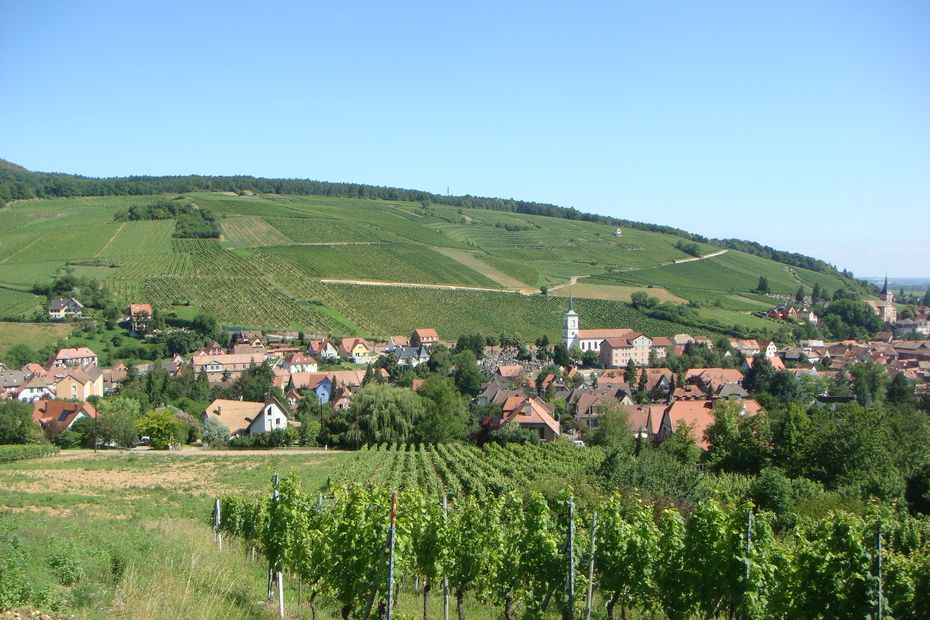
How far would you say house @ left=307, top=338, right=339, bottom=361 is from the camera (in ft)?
246

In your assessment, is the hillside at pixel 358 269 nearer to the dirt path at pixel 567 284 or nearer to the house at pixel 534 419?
the dirt path at pixel 567 284

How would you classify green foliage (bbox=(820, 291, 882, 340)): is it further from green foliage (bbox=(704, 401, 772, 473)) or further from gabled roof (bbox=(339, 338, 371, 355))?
green foliage (bbox=(704, 401, 772, 473))

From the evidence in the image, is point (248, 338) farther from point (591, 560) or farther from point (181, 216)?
point (591, 560)

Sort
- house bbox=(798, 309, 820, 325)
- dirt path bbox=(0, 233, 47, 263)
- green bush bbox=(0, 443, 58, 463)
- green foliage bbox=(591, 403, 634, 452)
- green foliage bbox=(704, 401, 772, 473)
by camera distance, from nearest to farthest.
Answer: green foliage bbox=(704, 401, 772, 473) < green bush bbox=(0, 443, 58, 463) < green foliage bbox=(591, 403, 634, 452) < dirt path bbox=(0, 233, 47, 263) < house bbox=(798, 309, 820, 325)

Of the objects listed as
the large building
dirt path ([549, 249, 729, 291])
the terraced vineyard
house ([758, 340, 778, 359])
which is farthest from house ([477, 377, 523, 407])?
dirt path ([549, 249, 729, 291])

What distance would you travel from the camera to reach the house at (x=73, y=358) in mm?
66750

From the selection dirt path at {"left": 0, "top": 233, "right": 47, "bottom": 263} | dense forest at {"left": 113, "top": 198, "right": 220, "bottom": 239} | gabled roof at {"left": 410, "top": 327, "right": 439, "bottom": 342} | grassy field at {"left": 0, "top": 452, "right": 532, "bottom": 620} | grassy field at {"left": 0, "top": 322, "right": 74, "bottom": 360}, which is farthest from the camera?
dense forest at {"left": 113, "top": 198, "right": 220, "bottom": 239}

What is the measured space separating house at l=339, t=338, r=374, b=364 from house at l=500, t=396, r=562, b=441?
28.0 m

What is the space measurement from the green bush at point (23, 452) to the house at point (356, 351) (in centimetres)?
3659

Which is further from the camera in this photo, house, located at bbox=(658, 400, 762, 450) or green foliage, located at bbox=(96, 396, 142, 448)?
house, located at bbox=(658, 400, 762, 450)

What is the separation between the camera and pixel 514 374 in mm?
71750

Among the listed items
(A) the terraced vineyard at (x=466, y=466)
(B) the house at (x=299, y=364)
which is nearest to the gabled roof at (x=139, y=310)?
(B) the house at (x=299, y=364)

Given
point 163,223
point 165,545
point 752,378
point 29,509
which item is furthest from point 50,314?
point 165,545

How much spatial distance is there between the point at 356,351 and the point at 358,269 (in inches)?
958
